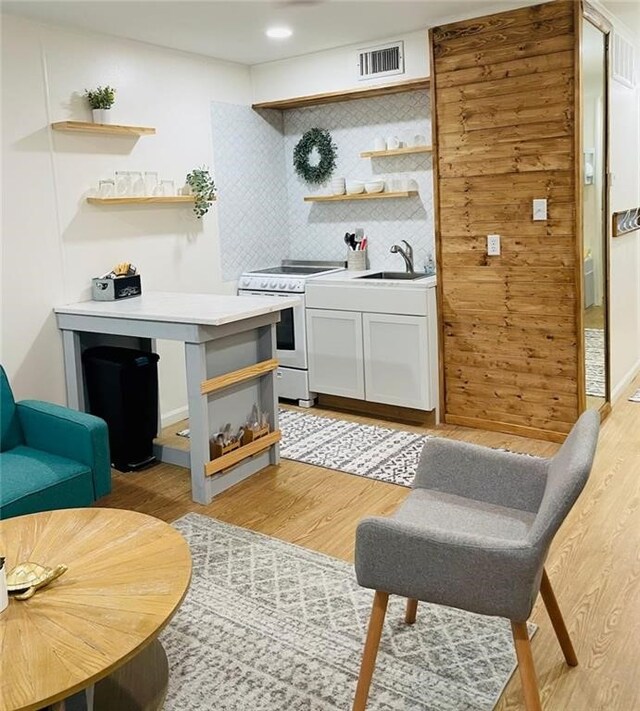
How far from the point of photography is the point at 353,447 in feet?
14.1

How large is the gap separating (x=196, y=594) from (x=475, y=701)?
1.12 metres

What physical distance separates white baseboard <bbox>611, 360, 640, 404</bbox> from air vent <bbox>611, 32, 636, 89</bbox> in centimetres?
203

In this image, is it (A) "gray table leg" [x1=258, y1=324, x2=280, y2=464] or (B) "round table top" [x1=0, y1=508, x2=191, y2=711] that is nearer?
(B) "round table top" [x1=0, y1=508, x2=191, y2=711]

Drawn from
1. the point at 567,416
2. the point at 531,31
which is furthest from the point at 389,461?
the point at 531,31

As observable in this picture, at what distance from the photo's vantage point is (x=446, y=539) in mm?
1821

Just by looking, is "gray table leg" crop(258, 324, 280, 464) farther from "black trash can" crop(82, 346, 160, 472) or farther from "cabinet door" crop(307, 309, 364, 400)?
"cabinet door" crop(307, 309, 364, 400)

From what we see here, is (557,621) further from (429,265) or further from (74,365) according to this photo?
(429,265)

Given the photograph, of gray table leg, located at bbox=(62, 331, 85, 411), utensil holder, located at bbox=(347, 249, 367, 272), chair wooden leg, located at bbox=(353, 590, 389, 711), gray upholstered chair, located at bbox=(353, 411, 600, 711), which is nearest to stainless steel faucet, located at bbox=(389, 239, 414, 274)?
utensil holder, located at bbox=(347, 249, 367, 272)

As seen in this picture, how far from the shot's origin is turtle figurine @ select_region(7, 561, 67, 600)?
186cm

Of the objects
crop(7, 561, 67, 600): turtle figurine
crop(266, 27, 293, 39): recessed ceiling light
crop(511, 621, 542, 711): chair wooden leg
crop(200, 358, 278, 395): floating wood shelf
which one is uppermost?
crop(266, 27, 293, 39): recessed ceiling light

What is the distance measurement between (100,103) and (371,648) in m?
3.45

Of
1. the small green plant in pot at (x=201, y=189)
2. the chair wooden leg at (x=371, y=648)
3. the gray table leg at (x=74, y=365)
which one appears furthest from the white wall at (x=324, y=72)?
the chair wooden leg at (x=371, y=648)

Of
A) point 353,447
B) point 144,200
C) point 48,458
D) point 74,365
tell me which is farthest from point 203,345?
point 144,200

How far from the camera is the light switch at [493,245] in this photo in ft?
13.9
